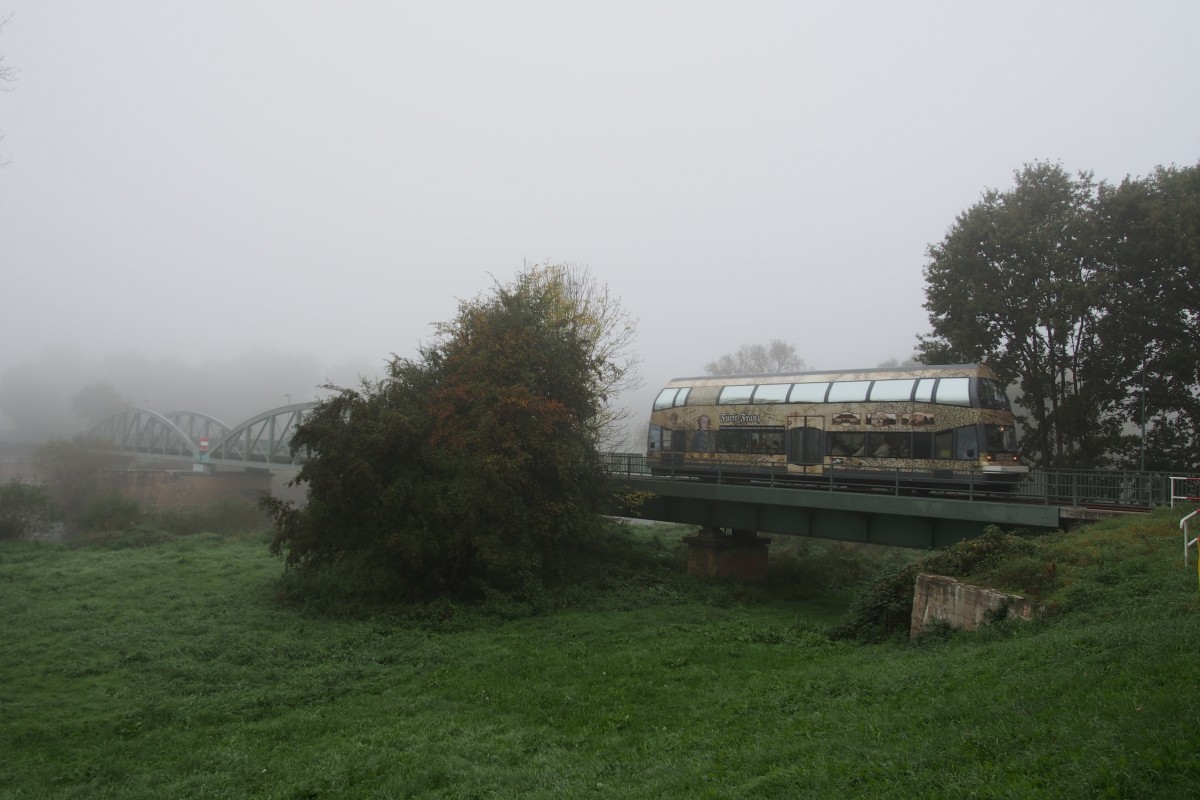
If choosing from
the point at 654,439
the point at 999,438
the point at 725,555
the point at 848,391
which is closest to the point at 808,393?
the point at 848,391

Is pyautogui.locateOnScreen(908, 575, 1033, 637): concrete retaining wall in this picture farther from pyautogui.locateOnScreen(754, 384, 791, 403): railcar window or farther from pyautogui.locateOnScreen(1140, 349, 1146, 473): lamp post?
pyautogui.locateOnScreen(1140, 349, 1146, 473): lamp post

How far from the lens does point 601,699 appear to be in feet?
39.8

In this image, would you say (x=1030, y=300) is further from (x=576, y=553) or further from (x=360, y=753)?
(x=360, y=753)

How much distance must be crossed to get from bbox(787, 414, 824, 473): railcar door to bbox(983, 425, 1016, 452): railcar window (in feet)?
17.5

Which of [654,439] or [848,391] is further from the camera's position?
[654,439]

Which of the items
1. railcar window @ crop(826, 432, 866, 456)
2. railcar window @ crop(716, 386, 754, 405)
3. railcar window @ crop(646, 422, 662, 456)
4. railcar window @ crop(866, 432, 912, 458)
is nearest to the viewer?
railcar window @ crop(866, 432, 912, 458)

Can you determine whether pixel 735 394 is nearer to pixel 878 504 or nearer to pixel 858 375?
pixel 858 375

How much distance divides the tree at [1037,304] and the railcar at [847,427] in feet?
20.2

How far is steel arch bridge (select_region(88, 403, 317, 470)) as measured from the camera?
6775 cm

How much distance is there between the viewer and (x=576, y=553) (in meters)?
27.0

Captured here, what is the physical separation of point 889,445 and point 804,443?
307 cm

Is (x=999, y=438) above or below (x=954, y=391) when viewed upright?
below

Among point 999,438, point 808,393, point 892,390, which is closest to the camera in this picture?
point 999,438

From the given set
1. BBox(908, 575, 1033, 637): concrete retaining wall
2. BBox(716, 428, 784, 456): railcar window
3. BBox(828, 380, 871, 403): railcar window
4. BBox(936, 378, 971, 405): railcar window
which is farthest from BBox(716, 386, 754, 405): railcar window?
BBox(908, 575, 1033, 637): concrete retaining wall
